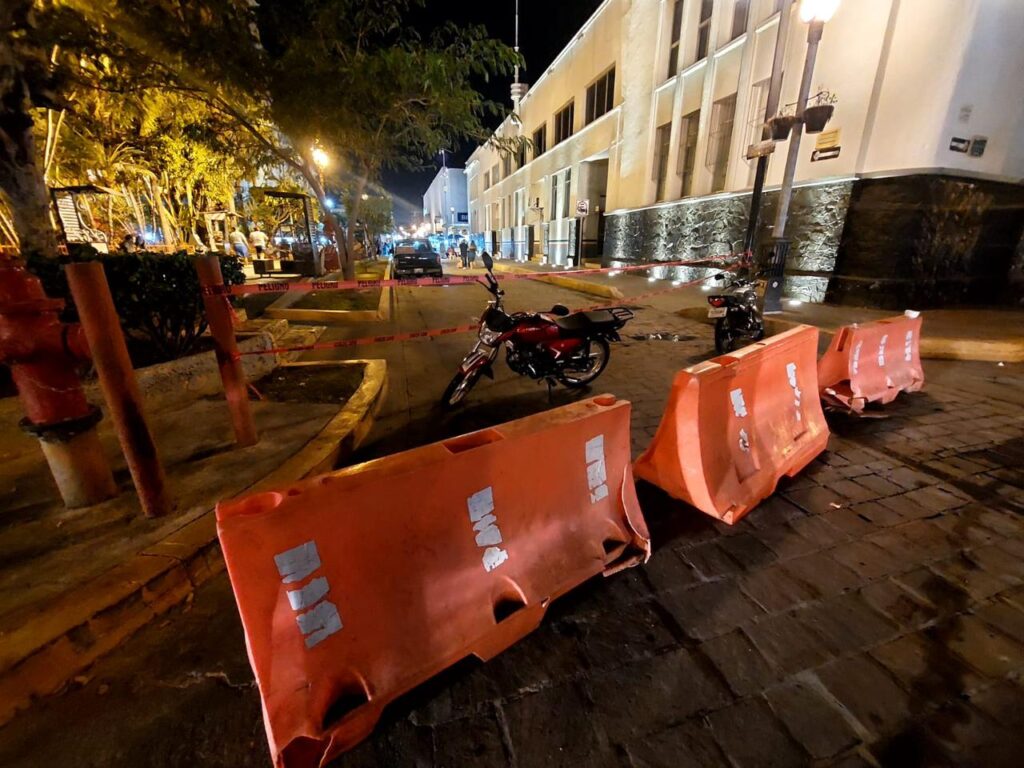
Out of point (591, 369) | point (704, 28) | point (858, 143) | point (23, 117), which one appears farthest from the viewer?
point (704, 28)

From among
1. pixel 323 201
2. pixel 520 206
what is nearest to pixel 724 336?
pixel 323 201

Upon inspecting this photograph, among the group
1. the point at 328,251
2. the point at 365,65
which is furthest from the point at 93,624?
the point at 328,251

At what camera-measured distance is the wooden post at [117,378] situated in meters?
2.30

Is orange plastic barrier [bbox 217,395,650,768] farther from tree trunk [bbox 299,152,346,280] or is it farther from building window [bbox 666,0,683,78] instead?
building window [bbox 666,0,683,78]

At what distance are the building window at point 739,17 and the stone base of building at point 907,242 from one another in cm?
565

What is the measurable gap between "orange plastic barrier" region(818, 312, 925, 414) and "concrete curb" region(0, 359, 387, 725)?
5457mm

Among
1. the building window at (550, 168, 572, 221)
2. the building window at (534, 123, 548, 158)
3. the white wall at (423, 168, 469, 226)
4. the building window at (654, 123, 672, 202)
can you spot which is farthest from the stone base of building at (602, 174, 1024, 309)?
the white wall at (423, 168, 469, 226)

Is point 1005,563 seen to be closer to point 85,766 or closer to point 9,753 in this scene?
point 85,766

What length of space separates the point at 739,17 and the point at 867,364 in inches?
529

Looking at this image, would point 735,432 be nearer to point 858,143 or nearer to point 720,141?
point 858,143

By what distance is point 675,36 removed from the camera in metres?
15.3

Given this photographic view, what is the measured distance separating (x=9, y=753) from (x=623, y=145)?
68.1 ft

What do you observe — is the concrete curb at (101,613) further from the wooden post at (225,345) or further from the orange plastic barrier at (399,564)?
the orange plastic barrier at (399,564)

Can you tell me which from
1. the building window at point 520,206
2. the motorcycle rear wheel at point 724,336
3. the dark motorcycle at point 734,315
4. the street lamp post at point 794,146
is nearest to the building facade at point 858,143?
the street lamp post at point 794,146
